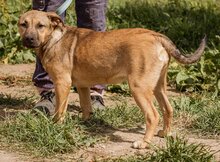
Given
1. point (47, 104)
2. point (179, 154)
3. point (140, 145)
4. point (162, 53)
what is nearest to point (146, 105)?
point (140, 145)

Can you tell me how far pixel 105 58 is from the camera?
16.2 ft

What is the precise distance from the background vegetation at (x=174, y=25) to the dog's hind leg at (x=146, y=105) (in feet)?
6.59

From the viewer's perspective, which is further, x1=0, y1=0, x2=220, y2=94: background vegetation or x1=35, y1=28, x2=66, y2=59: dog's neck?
x1=0, y1=0, x2=220, y2=94: background vegetation

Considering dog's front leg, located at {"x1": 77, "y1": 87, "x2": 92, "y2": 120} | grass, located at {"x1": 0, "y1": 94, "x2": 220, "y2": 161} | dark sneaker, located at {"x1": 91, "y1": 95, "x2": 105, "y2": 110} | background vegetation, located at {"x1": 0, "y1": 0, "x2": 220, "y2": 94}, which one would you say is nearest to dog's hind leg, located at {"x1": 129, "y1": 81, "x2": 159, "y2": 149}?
grass, located at {"x1": 0, "y1": 94, "x2": 220, "y2": 161}

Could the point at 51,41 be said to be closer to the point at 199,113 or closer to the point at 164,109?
the point at 164,109

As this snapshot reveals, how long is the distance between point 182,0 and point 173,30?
219 centimetres

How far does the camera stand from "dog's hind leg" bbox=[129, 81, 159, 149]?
186 inches

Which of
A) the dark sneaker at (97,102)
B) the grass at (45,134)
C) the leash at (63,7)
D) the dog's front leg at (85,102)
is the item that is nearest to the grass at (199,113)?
the dark sneaker at (97,102)

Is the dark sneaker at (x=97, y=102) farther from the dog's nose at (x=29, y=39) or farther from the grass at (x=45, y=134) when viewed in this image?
the dog's nose at (x=29, y=39)

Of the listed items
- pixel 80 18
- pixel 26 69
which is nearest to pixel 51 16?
pixel 80 18

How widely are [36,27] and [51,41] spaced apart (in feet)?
0.70

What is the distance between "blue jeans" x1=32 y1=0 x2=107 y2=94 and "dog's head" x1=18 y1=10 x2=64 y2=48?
0.54 m

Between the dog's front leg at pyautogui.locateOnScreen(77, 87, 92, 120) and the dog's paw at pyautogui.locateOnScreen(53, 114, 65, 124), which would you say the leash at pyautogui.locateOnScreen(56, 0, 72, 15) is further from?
the dog's paw at pyautogui.locateOnScreen(53, 114, 65, 124)

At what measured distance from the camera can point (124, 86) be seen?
6906mm
